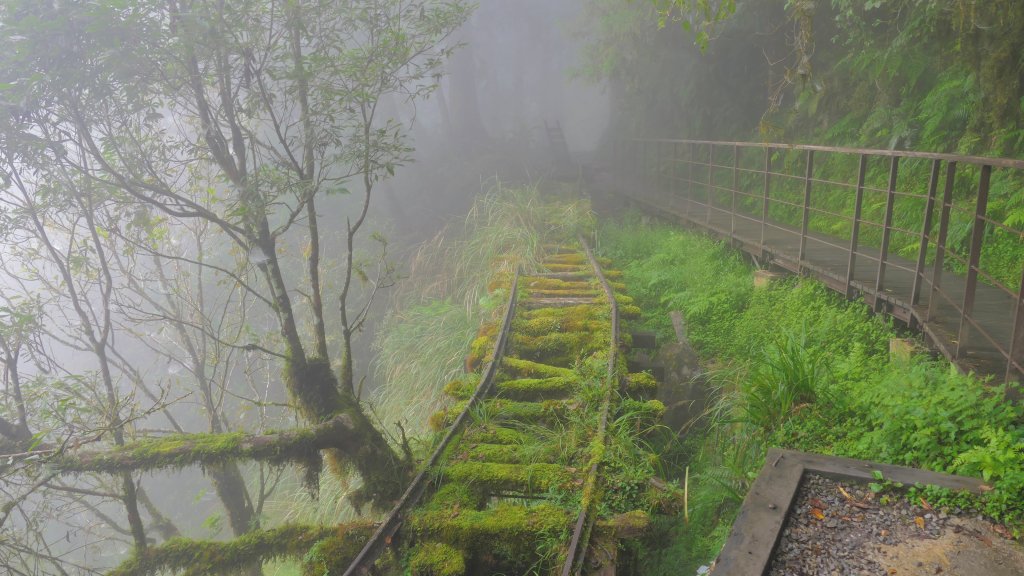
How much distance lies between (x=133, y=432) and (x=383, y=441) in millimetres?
3209

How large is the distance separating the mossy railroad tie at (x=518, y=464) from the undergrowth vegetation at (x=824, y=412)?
66 centimetres

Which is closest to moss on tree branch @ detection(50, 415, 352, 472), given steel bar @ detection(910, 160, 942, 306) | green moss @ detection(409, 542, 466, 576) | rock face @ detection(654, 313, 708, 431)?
green moss @ detection(409, 542, 466, 576)

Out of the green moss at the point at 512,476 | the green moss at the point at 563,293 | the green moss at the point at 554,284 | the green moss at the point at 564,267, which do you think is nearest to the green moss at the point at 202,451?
the green moss at the point at 512,476

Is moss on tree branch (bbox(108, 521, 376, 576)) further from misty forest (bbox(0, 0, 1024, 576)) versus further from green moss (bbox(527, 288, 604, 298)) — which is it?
green moss (bbox(527, 288, 604, 298))

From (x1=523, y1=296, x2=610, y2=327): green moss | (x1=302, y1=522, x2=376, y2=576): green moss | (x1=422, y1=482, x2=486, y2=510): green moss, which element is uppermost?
(x1=523, y1=296, x2=610, y2=327): green moss

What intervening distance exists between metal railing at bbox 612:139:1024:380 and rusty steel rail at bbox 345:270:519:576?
10.3 ft

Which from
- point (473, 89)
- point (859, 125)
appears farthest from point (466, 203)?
point (859, 125)

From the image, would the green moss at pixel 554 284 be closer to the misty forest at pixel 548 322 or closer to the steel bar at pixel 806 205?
the misty forest at pixel 548 322

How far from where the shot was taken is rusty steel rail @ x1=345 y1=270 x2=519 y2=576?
10.2 feet

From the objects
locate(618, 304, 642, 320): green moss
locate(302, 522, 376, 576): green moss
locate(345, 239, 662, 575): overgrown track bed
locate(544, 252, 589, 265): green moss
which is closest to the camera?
locate(345, 239, 662, 575): overgrown track bed

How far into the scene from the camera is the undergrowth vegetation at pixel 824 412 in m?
3.01

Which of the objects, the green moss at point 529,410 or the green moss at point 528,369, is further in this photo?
the green moss at point 528,369

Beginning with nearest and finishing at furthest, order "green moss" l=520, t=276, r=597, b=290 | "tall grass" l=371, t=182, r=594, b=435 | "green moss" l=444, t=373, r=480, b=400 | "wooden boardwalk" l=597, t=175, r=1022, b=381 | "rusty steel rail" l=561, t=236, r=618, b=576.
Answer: "rusty steel rail" l=561, t=236, r=618, b=576
"wooden boardwalk" l=597, t=175, r=1022, b=381
"green moss" l=444, t=373, r=480, b=400
"green moss" l=520, t=276, r=597, b=290
"tall grass" l=371, t=182, r=594, b=435

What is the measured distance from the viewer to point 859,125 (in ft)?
29.3
